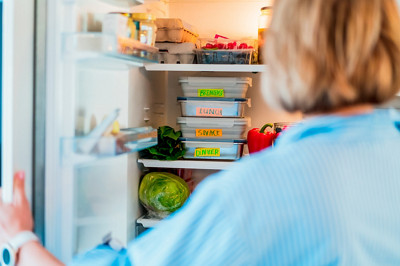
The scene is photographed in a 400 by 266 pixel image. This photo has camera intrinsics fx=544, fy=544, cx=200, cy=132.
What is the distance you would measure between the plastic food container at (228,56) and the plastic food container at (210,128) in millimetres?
229

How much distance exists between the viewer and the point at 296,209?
71 cm

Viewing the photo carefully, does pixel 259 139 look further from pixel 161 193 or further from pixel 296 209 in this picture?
pixel 296 209

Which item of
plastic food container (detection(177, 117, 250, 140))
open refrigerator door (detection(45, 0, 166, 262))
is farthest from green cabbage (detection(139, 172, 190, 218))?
open refrigerator door (detection(45, 0, 166, 262))

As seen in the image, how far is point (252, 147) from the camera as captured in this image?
2.06 metres


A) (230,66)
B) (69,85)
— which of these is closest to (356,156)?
(69,85)

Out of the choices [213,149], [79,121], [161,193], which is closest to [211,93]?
[213,149]

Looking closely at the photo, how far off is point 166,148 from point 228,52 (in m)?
0.42

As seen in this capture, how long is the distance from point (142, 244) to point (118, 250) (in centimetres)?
23

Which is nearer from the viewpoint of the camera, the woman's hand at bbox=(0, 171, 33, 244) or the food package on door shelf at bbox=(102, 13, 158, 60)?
the woman's hand at bbox=(0, 171, 33, 244)

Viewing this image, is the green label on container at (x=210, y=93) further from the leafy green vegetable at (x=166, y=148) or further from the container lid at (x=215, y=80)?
the leafy green vegetable at (x=166, y=148)

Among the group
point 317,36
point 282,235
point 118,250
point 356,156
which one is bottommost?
point 118,250

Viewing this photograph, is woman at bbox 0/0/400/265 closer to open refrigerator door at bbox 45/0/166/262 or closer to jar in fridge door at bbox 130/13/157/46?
open refrigerator door at bbox 45/0/166/262

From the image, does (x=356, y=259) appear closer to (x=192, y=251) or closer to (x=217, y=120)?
(x=192, y=251)

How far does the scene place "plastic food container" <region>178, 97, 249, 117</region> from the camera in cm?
208
